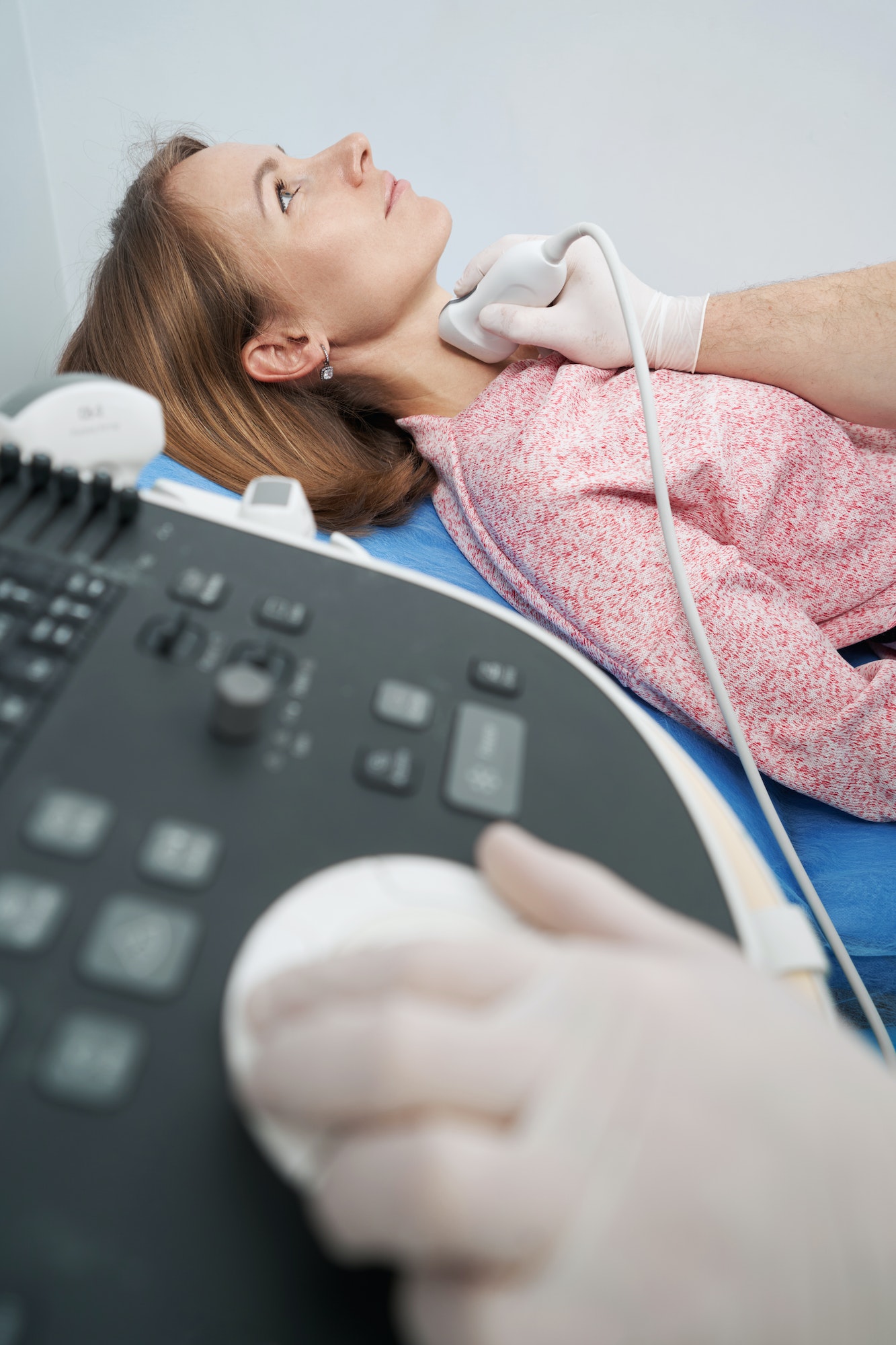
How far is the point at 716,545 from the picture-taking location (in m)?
0.81

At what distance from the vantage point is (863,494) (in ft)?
3.05

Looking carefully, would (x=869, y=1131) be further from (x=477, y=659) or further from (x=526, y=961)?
(x=477, y=659)

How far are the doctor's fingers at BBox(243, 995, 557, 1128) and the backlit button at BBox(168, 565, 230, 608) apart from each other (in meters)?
0.22

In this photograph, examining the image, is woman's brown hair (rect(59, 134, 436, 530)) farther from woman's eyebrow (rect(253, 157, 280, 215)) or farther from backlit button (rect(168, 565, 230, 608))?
A: backlit button (rect(168, 565, 230, 608))

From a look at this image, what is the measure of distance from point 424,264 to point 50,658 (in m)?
0.95

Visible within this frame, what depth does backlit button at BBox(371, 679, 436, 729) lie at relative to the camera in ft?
1.19

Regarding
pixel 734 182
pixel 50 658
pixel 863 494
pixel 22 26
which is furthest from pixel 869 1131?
pixel 734 182

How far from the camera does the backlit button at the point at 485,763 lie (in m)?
0.34

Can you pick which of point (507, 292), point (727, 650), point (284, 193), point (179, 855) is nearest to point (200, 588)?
point (179, 855)

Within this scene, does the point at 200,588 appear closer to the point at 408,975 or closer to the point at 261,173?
the point at 408,975

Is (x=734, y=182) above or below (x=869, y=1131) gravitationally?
above

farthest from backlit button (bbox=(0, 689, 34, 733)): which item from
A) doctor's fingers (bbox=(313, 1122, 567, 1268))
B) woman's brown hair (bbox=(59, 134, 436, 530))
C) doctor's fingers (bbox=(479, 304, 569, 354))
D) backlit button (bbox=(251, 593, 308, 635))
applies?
doctor's fingers (bbox=(479, 304, 569, 354))

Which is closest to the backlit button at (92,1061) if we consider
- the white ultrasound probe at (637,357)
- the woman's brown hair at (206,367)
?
the white ultrasound probe at (637,357)

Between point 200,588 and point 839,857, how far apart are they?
27.5 inches
